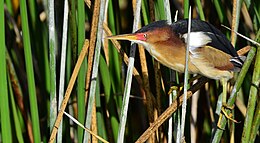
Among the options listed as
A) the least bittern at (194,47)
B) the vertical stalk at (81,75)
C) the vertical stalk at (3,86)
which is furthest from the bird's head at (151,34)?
the vertical stalk at (3,86)

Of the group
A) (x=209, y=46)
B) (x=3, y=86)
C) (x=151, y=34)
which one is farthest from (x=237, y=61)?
(x=3, y=86)

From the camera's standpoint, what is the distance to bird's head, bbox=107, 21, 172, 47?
1.16 metres

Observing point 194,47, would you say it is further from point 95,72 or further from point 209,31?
point 95,72

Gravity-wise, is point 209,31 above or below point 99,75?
above

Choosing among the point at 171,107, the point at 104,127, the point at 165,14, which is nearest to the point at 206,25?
the point at 165,14

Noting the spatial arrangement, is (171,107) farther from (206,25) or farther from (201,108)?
(201,108)

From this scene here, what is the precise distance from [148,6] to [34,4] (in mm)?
320

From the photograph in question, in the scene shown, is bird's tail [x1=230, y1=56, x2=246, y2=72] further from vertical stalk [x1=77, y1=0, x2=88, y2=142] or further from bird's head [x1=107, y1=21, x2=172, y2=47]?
vertical stalk [x1=77, y1=0, x2=88, y2=142]

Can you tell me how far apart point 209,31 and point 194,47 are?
0.05 meters

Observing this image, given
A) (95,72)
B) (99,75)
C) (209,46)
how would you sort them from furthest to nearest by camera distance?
1. (99,75)
2. (209,46)
3. (95,72)

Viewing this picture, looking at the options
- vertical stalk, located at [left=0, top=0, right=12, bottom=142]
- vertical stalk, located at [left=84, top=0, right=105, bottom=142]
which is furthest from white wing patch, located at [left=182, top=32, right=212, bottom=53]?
vertical stalk, located at [left=0, top=0, right=12, bottom=142]

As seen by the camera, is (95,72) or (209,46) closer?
(95,72)

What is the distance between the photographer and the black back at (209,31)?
1269 mm

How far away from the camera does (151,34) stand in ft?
4.01
